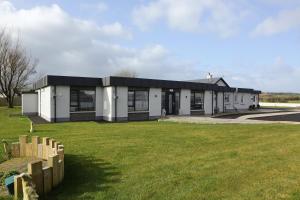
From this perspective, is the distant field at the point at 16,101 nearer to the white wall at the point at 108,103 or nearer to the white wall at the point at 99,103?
the white wall at the point at 99,103

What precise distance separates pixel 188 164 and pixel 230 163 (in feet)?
3.64

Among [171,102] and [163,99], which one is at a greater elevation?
[163,99]

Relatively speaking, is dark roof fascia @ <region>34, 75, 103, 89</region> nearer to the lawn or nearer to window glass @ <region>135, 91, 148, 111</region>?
window glass @ <region>135, 91, 148, 111</region>

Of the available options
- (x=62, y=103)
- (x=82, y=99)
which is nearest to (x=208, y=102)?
(x=82, y=99)

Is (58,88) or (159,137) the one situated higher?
(58,88)

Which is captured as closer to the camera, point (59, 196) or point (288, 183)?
point (59, 196)

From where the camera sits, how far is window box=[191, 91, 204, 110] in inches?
1233

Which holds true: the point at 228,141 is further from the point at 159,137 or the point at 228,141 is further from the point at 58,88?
the point at 58,88

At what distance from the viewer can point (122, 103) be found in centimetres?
2578

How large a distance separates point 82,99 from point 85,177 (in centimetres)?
1842

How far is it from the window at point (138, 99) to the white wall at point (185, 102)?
4022 millimetres

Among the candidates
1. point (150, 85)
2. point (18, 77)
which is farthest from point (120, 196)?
point (18, 77)

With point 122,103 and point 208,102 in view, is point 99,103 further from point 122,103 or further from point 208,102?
point 208,102

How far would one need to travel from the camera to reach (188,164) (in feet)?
28.0
